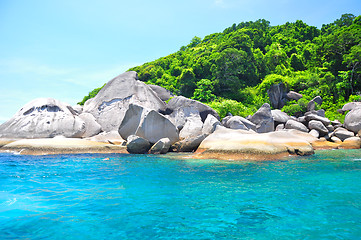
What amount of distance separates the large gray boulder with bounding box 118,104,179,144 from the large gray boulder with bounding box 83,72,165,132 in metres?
5.02

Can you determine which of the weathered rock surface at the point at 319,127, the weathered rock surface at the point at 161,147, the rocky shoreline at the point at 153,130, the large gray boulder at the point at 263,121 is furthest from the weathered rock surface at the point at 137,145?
the weathered rock surface at the point at 319,127

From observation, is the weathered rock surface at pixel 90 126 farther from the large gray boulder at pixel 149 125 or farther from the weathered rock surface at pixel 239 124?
the weathered rock surface at pixel 239 124

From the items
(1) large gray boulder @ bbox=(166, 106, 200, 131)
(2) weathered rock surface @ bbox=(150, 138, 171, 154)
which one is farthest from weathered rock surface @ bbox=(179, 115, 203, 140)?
(2) weathered rock surface @ bbox=(150, 138, 171, 154)

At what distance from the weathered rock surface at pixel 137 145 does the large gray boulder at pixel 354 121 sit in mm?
16028

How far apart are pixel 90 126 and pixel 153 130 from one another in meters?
6.93

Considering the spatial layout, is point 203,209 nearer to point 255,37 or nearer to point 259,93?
point 259,93

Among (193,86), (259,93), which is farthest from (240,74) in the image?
(193,86)

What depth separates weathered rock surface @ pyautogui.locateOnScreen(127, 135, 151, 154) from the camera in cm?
1464

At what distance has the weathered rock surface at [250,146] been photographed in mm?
11414

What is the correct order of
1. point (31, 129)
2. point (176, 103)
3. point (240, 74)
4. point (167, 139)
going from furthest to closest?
point (240, 74) < point (176, 103) < point (31, 129) < point (167, 139)

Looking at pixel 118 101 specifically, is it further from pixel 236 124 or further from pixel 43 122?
pixel 236 124

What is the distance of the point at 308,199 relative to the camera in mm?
5520

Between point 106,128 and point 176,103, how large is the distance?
257 inches

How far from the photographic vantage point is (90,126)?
19828 millimetres
